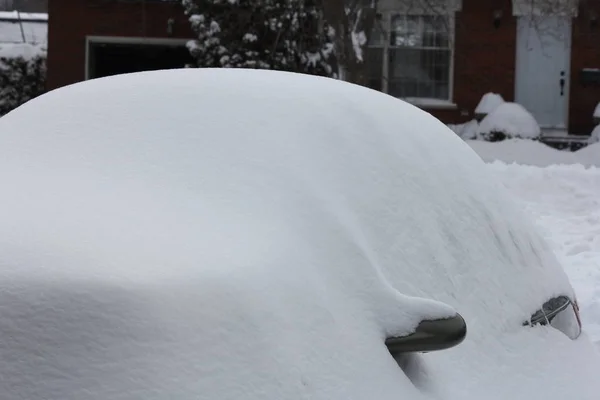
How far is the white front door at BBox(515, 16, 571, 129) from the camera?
18.8 meters

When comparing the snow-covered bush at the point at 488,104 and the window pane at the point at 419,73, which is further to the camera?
the window pane at the point at 419,73

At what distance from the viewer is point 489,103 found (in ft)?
59.4

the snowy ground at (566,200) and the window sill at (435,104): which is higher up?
the window sill at (435,104)

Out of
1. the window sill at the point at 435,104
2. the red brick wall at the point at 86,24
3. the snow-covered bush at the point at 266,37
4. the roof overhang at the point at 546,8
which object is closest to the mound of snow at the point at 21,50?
the red brick wall at the point at 86,24

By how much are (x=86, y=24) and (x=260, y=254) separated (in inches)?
670

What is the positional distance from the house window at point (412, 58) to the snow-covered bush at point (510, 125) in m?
1.81

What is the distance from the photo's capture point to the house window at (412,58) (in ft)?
61.1

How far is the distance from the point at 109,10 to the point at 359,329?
17.0 meters

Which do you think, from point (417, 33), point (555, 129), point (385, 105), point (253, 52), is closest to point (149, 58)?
point (253, 52)

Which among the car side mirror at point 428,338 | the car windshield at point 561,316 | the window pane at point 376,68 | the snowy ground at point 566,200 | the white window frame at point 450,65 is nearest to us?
the car side mirror at point 428,338

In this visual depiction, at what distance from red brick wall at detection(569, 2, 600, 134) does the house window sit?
2.30m

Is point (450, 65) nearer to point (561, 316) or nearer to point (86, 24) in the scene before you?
point (86, 24)

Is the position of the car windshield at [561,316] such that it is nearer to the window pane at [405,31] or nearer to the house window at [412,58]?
the house window at [412,58]

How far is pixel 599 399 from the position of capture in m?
3.31
